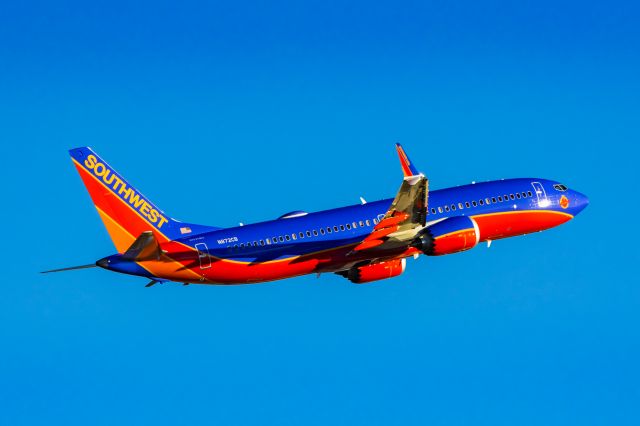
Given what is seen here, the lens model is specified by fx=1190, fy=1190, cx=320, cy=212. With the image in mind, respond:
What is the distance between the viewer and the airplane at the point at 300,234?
74938 millimetres

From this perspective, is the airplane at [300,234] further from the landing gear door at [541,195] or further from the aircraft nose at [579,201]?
the aircraft nose at [579,201]

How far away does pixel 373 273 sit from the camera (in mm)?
83375

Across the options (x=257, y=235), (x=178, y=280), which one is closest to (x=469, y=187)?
(x=257, y=235)

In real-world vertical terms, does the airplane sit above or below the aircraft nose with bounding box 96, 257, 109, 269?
above

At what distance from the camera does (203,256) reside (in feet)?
247

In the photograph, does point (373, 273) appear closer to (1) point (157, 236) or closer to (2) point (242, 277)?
(2) point (242, 277)

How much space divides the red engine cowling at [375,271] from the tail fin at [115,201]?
47.9 feet

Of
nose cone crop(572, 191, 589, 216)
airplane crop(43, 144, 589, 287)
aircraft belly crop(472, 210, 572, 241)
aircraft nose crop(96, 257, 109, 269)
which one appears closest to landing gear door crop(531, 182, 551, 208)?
aircraft belly crop(472, 210, 572, 241)

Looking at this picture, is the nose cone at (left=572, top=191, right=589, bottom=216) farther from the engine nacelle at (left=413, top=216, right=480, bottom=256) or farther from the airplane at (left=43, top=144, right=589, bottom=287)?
the engine nacelle at (left=413, top=216, right=480, bottom=256)

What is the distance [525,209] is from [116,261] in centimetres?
2970

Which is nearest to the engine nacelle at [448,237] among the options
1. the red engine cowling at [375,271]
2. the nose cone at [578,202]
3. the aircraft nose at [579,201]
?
the red engine cowling at [375,271]

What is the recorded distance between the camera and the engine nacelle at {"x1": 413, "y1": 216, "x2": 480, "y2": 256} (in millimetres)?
78812

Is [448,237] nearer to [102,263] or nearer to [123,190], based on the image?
[123,190]

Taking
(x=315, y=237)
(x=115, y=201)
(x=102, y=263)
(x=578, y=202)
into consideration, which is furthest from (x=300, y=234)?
(x=578, y=202)
